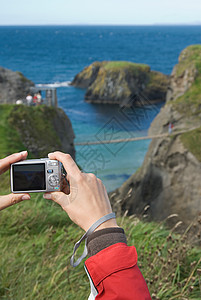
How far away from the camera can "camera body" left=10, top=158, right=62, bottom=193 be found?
3.91 feet

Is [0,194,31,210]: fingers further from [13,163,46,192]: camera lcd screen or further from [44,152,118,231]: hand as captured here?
[44,152,118,231]: hand

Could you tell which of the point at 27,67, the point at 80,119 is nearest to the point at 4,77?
the point at 80,119

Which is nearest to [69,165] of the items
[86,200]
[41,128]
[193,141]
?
[86,200]

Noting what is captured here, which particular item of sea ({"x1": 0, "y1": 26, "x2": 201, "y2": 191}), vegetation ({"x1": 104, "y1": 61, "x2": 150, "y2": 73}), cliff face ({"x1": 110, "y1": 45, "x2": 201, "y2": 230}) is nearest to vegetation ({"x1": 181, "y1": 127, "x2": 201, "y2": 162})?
cliff face ({"x1": 110, "y1": 45, "x2": 201, "y2": 230})

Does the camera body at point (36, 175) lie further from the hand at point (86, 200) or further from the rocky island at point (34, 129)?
the rocky island at point (34, 129)

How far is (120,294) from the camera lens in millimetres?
845

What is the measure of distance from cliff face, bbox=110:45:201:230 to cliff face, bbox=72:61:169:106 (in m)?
14.6

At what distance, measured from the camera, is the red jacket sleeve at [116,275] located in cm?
86

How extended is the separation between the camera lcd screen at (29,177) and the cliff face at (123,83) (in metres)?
28.8

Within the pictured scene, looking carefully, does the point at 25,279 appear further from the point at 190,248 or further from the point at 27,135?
the point at 27,135

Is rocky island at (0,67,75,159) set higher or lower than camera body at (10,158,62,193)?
lower

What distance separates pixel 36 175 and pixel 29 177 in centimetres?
3

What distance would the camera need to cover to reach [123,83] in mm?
31609

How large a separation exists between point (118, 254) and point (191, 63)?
16536mm
